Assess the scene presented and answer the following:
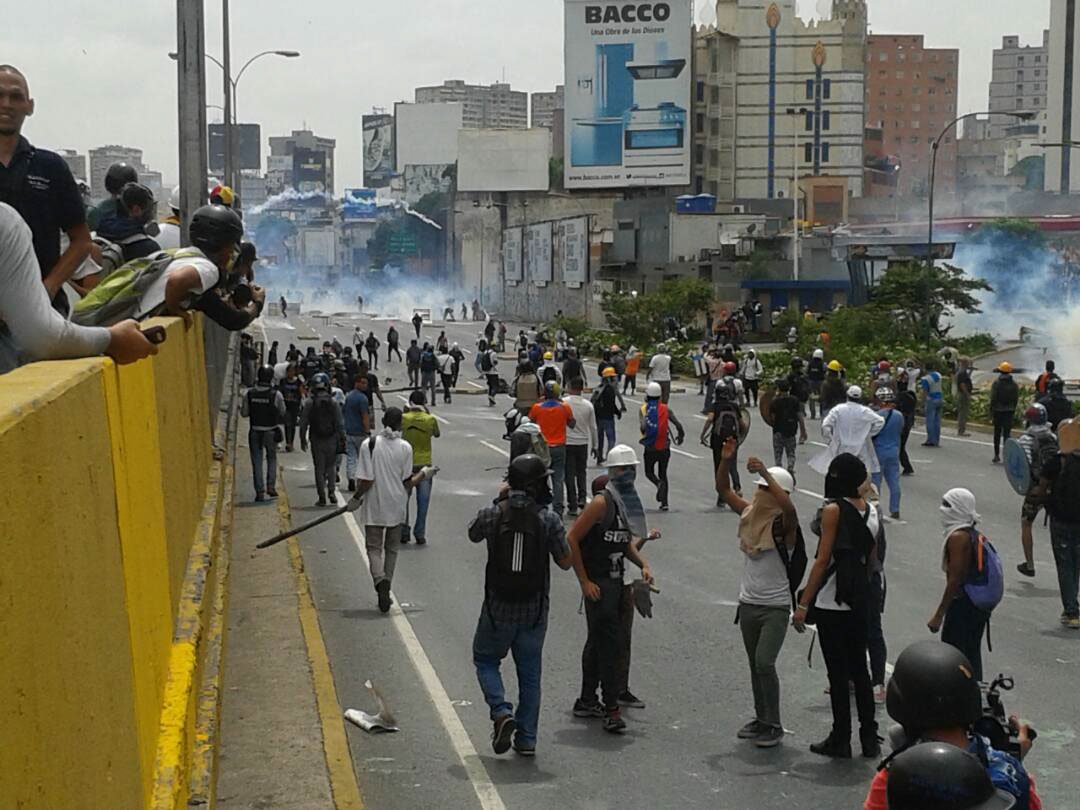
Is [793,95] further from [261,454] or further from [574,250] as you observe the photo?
[261,454]

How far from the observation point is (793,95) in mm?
130375

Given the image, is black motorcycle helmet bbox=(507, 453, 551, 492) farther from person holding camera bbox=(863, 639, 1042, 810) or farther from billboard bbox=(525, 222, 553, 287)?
billboard bbox=(525, 222, 553, 287)

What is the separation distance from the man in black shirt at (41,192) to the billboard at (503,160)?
134842mm

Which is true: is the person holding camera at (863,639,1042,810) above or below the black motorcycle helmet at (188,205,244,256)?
below

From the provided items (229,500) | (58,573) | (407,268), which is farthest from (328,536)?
(407,268)

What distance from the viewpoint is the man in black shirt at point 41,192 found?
6207 mm

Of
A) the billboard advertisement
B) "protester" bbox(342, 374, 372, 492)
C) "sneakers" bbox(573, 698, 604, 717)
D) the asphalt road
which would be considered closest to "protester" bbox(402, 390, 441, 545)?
the asphalt road

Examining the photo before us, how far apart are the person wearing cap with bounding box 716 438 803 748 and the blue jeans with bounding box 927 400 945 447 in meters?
20.1

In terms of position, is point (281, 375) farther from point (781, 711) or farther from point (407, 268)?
point (407, 268)

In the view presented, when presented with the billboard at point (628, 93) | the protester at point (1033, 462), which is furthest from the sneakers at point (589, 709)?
the billboard at point (628, 93)

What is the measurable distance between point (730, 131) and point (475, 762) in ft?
411

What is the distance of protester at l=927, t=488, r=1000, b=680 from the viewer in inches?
361

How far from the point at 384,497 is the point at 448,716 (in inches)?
156

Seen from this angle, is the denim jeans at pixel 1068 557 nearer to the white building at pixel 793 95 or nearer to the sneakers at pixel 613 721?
the sneakers at pixel 613 721
